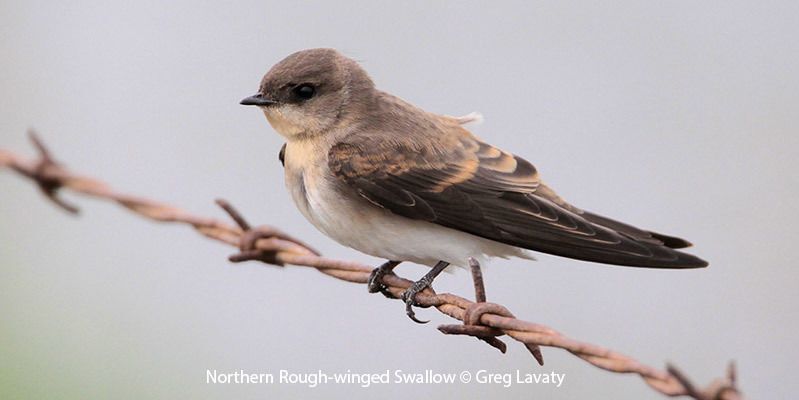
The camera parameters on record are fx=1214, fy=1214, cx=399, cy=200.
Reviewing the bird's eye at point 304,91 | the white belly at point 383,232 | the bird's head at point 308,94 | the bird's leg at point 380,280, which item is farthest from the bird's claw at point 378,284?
the bird's eye at point 304,91

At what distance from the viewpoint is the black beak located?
419 centimetres

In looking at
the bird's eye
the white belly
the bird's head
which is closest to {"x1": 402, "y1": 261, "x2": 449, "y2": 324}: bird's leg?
the white belly

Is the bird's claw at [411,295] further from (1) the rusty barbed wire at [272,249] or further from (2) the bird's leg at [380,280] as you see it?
(1) the rusty barbed wire at [272,249]

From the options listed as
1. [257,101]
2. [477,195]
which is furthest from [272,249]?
[257,101]

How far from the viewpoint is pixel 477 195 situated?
3930 millimetres

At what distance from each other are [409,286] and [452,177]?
466mm

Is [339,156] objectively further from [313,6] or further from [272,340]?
[313,6]

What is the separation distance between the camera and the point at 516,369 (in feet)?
21.3

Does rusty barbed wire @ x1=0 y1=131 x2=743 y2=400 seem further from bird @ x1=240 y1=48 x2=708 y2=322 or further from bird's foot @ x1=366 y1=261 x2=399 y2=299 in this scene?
bird @ x1=240 y1=48 x2=708 y2=322

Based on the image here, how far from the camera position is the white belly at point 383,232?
392 cm

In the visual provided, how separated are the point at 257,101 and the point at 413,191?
684 millimetres

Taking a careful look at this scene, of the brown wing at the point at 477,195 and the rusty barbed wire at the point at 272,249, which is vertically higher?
the brown wing at the point at 477,195

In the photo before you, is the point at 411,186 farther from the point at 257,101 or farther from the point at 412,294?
the point at 257,101

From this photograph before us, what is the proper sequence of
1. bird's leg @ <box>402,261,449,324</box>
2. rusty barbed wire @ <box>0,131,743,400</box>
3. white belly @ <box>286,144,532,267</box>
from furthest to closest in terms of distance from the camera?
white belly @ <box>286,144,532,267</box>, bird's leg @ <box>402,261,449,324</box>, rusty barbed wire @ <box>0,131,743,400</box>
